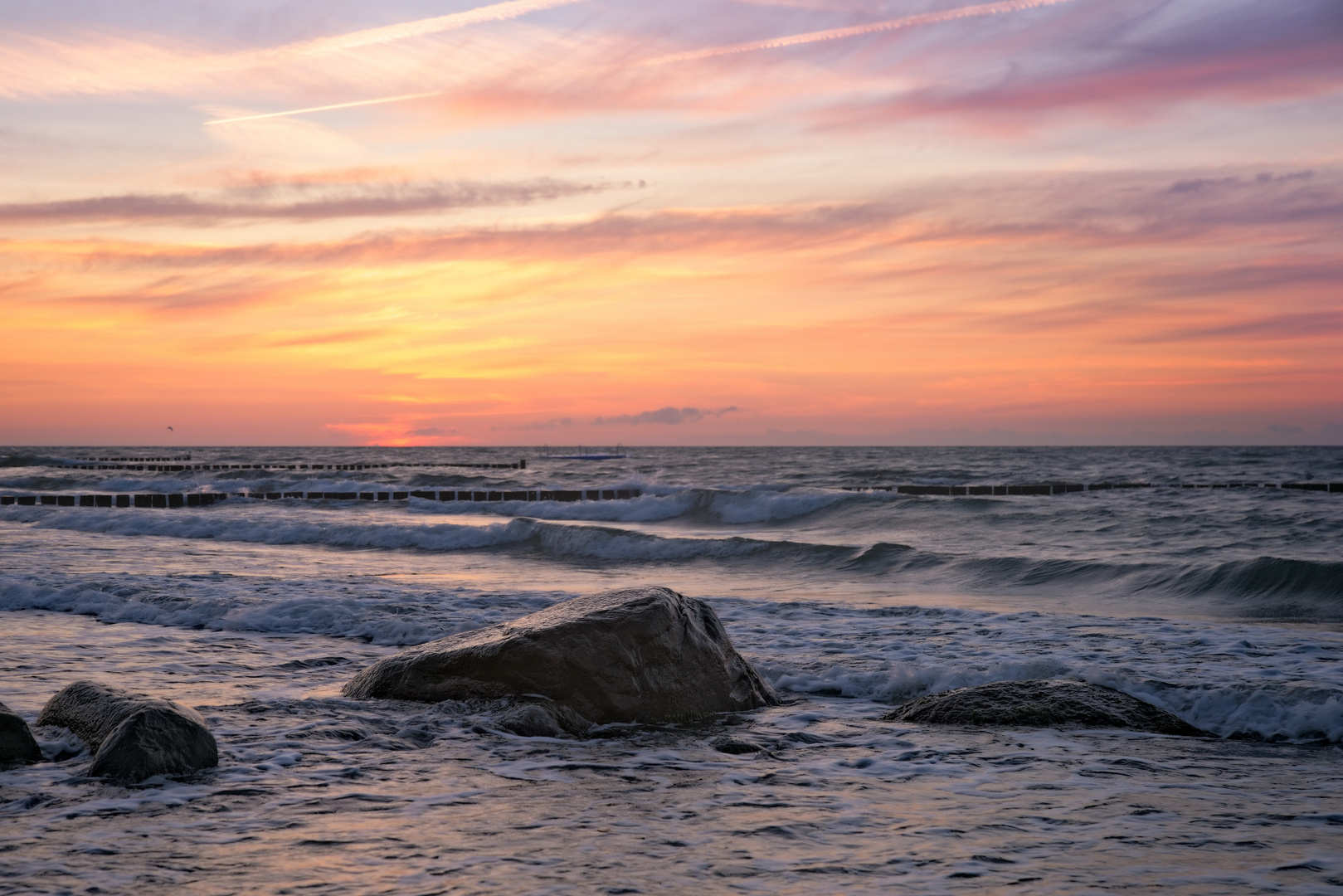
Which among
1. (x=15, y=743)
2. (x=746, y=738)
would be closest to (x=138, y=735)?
(x=15, y=743)

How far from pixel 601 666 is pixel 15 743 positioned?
3.68m

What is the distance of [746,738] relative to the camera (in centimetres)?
665

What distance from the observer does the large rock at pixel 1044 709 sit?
695cm

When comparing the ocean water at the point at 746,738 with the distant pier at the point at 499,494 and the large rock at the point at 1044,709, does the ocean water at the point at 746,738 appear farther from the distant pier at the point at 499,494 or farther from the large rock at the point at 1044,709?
the distant pier at the point at 499,494

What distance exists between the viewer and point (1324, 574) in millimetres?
14805

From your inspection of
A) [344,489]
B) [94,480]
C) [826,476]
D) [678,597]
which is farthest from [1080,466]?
[678,597]

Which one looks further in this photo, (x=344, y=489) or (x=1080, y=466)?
(x=1080, y=466)

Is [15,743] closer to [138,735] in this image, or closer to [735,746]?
[138,735]

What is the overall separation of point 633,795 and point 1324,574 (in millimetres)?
13916

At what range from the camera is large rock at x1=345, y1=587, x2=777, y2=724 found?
7148 millimetres

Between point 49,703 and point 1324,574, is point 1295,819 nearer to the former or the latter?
point 49,703

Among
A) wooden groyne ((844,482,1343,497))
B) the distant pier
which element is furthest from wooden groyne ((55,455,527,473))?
wooden groyne ((844,482,1343,497))

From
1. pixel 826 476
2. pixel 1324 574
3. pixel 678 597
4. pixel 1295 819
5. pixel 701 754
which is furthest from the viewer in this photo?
pixel 826 476

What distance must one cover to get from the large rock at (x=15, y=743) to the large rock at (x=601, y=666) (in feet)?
7.51
